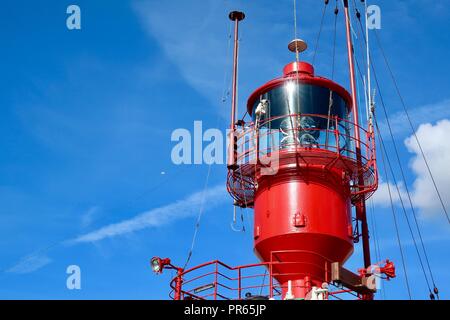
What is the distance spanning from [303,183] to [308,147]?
33.7 inches

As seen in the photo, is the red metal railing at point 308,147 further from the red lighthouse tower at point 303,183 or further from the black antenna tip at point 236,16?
the black antenna tip at point 236,16

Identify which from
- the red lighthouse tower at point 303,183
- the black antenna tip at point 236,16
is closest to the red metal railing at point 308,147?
the red lighthouse tower at point 303,183

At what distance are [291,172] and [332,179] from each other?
994 millimetres

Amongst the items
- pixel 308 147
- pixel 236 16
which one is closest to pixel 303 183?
pixel 308 147

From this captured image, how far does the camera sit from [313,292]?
14711mm

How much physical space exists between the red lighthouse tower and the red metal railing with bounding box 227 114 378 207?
2cm

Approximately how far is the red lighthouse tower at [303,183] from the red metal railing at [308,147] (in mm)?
23

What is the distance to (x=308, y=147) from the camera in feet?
54.8

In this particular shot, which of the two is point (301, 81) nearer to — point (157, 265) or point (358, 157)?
point (358, 157)

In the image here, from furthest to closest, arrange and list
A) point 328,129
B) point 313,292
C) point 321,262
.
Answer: point 328,129
point 321,262
point 313,292
